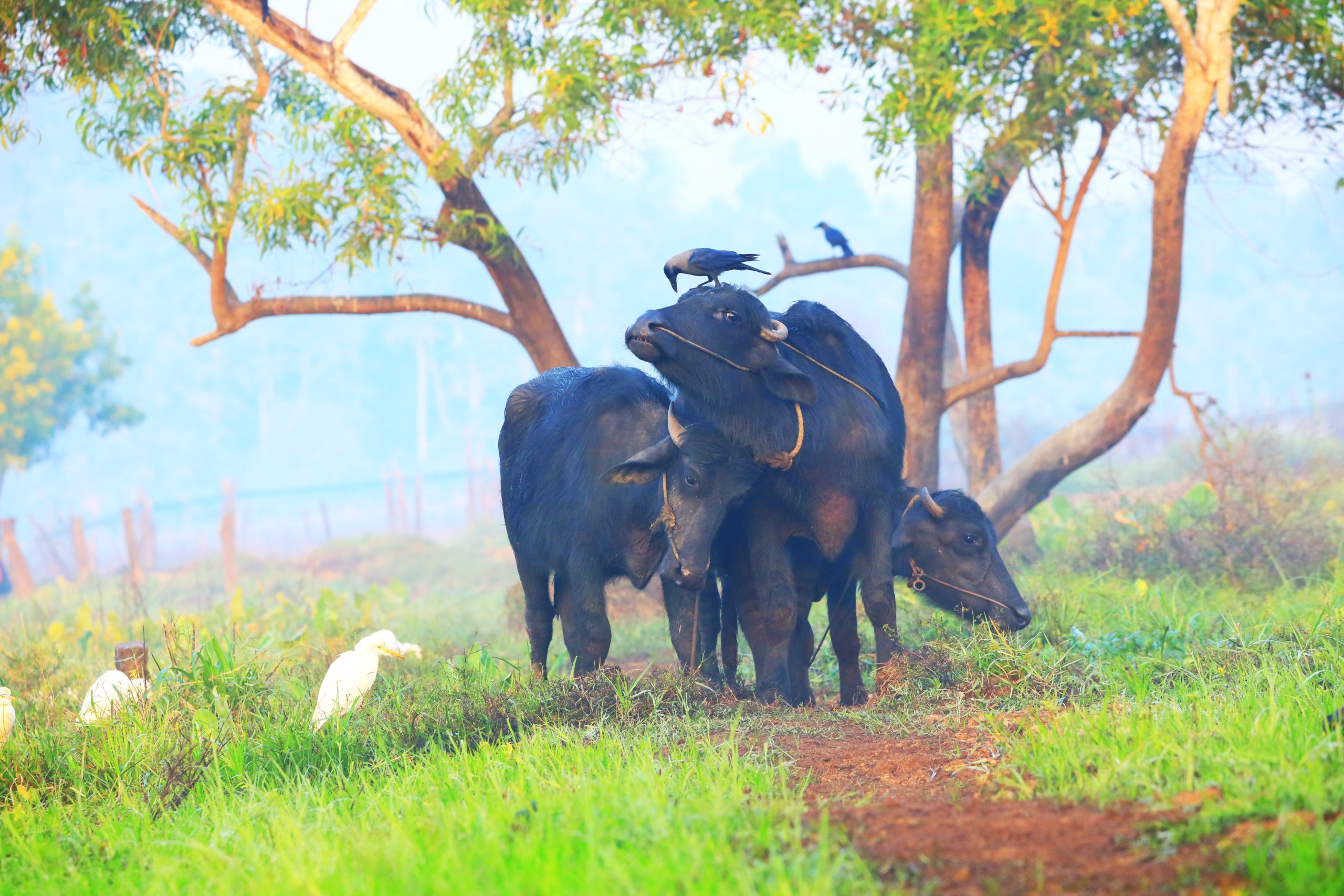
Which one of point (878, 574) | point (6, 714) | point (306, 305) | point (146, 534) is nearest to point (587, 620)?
point (878, 574)

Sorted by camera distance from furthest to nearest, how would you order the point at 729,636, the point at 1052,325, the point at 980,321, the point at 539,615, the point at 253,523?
the point at 253,523 → the point at 980,321 → the point at 1052,325 → the point at 539,615 → the point at 729,636

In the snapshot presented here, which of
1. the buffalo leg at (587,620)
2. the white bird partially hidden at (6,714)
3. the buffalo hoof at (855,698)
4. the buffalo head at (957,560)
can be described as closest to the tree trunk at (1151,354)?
the buffalo head at (957,560)


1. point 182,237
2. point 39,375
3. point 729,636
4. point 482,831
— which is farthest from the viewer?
point 39,375

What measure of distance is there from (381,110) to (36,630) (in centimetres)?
556

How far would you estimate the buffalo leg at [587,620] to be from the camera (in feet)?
16.8

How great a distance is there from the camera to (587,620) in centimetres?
512

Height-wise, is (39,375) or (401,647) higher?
(39,375)

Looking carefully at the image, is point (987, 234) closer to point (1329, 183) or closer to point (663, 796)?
point (663, 796)

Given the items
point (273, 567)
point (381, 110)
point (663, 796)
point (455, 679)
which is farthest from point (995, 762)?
point (273, 567)

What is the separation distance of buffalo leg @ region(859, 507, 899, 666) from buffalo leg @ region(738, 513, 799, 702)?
1.10 feet

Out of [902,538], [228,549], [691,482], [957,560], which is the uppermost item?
[691,482]

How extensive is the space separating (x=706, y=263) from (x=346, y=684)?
243cm

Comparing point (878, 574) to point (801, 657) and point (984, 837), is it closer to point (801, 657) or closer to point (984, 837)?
point (801, 657)

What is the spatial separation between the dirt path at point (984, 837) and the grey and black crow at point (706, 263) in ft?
7.13
